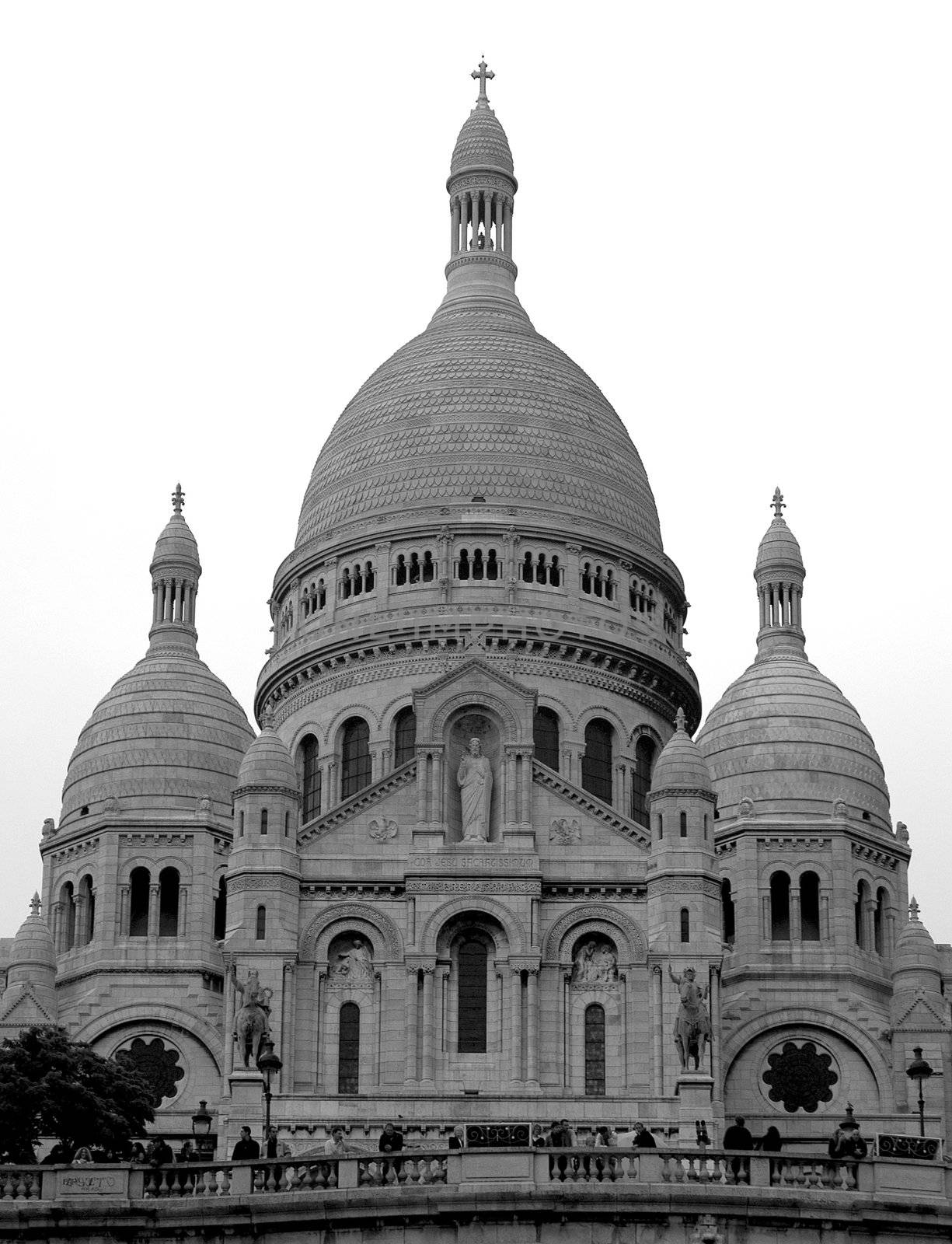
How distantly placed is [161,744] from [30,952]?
860 cm

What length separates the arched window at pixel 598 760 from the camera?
9631 centimetres

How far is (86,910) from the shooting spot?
9344cm

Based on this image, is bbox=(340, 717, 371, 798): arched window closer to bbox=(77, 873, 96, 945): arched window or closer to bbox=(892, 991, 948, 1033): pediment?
bbox=(77, 873, 96, 945): arched window

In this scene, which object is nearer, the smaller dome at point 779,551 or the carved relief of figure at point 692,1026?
the carved relief of figure at point 692,1026

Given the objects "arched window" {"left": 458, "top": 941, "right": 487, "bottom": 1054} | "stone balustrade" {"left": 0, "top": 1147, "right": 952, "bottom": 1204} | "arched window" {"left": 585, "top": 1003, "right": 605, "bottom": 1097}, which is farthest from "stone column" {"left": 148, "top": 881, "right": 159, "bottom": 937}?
"stone balustrade" {"left": 0, "top": 1147, "right": 952, "bottom": 1204}

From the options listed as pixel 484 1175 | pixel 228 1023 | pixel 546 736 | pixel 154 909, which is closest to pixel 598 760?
pixel 546 736

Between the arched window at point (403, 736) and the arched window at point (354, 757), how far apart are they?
98cm

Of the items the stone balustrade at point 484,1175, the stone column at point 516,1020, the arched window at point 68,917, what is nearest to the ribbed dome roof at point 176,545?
the arched window at point 68,917

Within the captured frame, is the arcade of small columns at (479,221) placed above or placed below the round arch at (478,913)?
above

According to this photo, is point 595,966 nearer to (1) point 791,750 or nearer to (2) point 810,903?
(2) point 810,903

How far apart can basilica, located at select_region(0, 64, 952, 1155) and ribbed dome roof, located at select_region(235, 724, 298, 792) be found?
0.15 m

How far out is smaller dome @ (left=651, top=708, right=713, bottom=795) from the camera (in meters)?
84.0

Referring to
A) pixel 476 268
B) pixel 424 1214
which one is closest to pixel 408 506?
pixel 476 268

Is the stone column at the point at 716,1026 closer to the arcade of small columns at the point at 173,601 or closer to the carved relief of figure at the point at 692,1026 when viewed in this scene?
the carved relief of figure at the point at 692,1026
